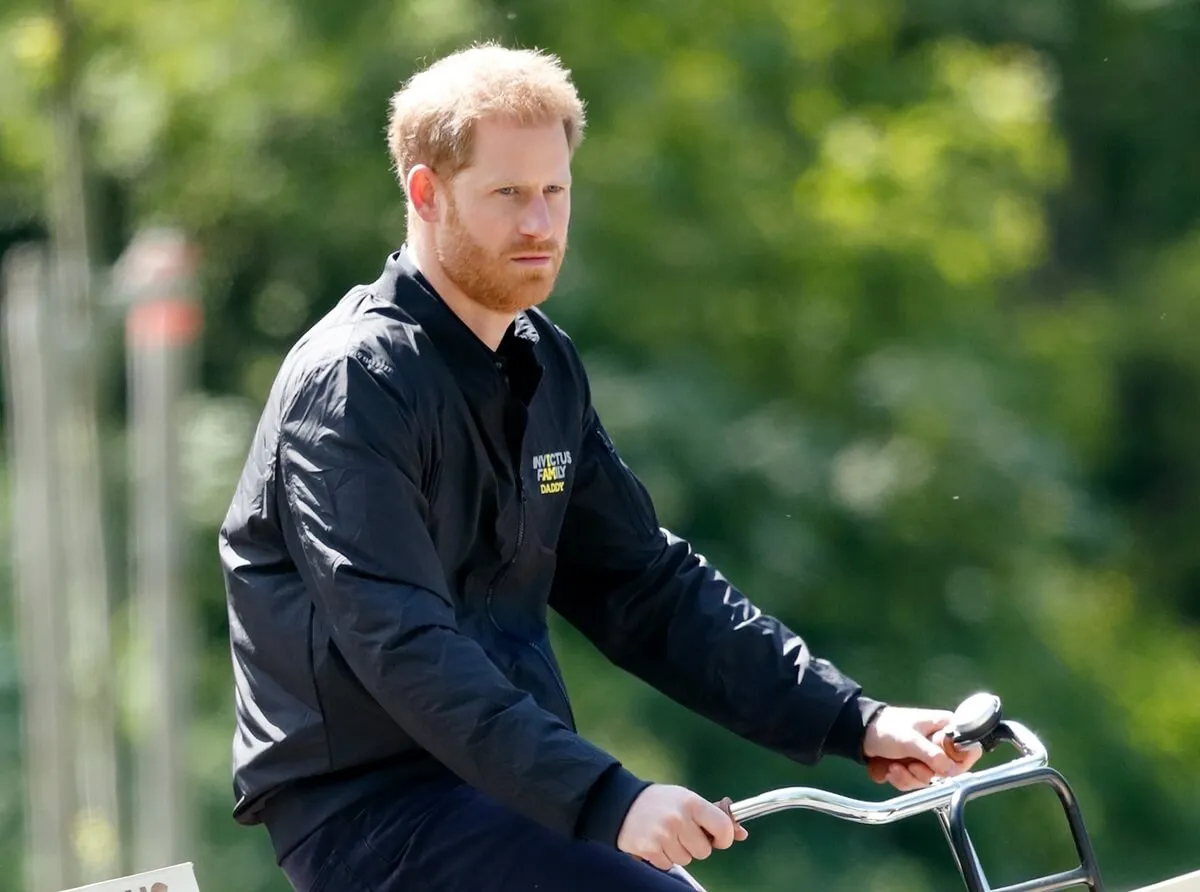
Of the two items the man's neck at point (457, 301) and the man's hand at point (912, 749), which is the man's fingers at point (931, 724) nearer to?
the man's hand at point (912, 749)

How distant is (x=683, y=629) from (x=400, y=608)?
23.7 inches

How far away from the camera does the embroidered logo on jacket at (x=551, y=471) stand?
238 cm

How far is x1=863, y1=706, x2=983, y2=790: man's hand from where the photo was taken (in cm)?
242

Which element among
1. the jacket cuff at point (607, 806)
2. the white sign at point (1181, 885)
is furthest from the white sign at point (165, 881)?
the white sign at point (1181, 885)

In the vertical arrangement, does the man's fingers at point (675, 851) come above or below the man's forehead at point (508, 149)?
below

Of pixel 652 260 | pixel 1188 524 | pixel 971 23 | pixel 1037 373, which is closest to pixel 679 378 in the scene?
pixel 652 260

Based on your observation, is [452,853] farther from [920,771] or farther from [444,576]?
[920,771]

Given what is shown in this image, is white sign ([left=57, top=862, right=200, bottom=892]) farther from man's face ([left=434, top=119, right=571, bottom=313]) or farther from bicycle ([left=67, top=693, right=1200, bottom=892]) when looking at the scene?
man's face ([left=434, top=119, right=571, bottom=313])

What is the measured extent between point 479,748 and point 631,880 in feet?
0.96

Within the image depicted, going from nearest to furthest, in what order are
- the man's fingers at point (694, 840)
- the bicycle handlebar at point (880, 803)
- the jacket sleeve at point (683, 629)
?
1. the man's fingers at point (694, 840)
2. the bicycle handlebar at point (880, 803)
3. the jacket sleeve at point (683, 629)

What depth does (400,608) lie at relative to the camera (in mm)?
2080

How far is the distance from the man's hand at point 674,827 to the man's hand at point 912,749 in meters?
0.47

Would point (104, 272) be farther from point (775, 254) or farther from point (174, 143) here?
point (775, 254)

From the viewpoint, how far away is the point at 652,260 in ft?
22.6
